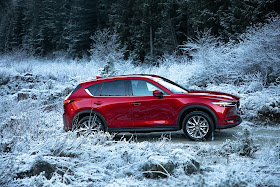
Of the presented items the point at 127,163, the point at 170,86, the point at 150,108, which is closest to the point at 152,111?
the point at 150,108

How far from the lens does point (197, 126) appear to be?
7.69 m

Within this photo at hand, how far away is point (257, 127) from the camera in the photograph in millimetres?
9586

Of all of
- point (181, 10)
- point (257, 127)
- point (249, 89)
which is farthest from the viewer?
point (181, 10)

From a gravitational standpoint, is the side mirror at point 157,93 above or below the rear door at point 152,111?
above

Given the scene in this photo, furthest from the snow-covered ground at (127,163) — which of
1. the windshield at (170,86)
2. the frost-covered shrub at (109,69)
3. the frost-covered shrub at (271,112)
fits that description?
the frost-covered shrub at (109,69)

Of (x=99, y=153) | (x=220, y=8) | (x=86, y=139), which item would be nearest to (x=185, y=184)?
(x=99, y=153)

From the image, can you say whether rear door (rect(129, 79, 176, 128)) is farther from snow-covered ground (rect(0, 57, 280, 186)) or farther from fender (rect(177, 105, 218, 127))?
snow-covered ground (rect(0, 57, 280, 186))

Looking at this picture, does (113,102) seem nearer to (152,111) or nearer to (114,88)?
(114,88)

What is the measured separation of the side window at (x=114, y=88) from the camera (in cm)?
804

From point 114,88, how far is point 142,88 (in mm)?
714

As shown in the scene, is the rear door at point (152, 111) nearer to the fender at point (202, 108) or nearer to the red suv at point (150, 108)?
the red suv at point (150, 108)

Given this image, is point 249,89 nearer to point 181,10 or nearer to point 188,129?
point 188,129

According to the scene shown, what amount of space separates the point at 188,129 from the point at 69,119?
2954 millimetres

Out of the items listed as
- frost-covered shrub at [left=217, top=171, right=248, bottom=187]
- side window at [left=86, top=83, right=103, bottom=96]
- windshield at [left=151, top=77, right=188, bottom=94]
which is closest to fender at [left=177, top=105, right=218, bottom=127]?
windshield at [left=151, top=77, right=188, bottom=94]
